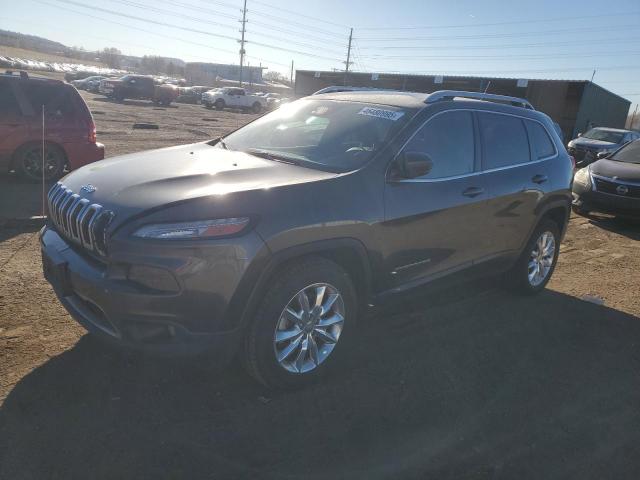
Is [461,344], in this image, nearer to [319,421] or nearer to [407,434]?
[407,434]

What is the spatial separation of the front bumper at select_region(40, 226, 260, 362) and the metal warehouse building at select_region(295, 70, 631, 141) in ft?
68.0

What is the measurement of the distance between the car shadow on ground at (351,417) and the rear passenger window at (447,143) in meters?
1.00

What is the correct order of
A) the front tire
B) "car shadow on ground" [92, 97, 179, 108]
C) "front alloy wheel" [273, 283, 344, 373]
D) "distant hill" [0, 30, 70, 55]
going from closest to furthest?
the front tire < "front alloy wheel" [273, 283, 344, 373] < "car shadow on ground" [92, 97, 179, 108] < "distant hill" [0, 30, 70, 55]

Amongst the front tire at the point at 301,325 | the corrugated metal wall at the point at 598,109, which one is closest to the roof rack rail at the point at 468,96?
the front tire at the point at 301,325

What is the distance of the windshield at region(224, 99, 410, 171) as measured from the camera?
11.6ft

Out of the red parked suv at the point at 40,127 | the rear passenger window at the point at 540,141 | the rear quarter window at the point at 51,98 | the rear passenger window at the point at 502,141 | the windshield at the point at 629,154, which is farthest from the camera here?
the windshield at the point at 629,154

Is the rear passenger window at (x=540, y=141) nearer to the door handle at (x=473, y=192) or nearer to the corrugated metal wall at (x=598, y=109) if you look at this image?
the door handle at (x=473, y=192)

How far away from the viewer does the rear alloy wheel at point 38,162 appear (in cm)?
816

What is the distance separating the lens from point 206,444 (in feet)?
8.86

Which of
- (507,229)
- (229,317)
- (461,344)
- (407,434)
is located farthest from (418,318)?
(229,317)

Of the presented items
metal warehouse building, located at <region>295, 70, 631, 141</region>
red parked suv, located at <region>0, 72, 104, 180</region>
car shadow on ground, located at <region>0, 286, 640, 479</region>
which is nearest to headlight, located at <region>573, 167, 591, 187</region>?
car shadow on ground, located at <region>0, 286, 640, 479</region>

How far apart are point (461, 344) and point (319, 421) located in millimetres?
1591

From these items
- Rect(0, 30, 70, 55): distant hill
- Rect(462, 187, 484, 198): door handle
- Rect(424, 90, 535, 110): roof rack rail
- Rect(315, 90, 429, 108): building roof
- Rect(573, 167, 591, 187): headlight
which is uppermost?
Rect(0, 30, 70, 55): distant hill

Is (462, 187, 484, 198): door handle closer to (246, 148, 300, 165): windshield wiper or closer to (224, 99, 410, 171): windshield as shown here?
(224, 99, 410, 171): windshield
